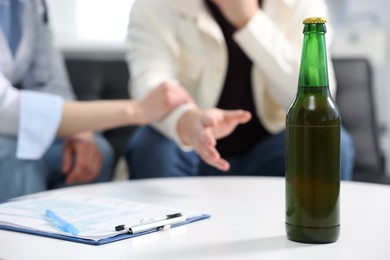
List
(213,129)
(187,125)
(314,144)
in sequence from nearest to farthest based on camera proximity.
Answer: (314,144)
(213,129)
(187,125)

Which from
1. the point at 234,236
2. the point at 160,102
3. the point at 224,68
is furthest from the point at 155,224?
the point at 224,68

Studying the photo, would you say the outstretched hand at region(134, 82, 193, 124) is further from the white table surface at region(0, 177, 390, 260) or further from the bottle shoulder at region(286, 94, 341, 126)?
the bottle shoulder at region(286, 94, 341, 126)

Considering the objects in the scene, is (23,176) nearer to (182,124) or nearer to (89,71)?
(182,124)

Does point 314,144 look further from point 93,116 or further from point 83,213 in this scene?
point 93,116

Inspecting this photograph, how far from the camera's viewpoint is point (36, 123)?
4.09ft

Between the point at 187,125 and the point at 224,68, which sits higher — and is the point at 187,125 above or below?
below

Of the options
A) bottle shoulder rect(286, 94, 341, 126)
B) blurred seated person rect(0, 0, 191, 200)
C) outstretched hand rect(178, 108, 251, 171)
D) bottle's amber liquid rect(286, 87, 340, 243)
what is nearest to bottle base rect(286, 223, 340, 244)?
bottle's amber liquid rect(286, 87, 340, 243)

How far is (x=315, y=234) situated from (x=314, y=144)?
98 millimetres

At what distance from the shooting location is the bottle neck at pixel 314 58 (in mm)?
631

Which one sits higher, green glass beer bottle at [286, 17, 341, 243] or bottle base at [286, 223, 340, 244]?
green glass beer bottle at [286, 17, 341, 243]

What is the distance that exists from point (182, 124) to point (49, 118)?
274mm

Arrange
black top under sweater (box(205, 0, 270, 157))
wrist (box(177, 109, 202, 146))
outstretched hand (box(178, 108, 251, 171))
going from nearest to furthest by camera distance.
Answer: outstretched hand (box(178, 108, 251, 171)), wrist (box(177, 109, 202, 146)), black top under sweater (box(205, 0, 270, 157))

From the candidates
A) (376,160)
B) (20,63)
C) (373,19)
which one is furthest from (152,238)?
(373,19)

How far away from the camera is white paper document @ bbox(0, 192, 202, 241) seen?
0.72m
